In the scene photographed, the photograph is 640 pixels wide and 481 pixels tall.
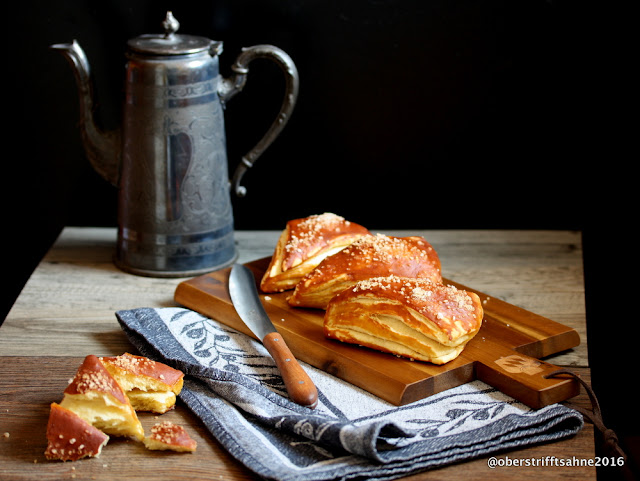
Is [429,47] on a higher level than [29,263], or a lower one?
higher

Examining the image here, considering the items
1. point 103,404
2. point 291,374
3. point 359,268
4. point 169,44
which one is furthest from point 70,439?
point 169,44

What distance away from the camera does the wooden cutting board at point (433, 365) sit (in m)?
1.01

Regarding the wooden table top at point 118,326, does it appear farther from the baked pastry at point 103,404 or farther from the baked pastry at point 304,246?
the baked pastry at point 304,246

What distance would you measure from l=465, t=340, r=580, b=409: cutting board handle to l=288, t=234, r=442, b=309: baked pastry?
19 cm

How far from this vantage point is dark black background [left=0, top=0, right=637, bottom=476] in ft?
5.39

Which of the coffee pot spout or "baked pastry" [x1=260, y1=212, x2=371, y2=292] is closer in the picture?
"baked pastry" [x1=260, y1=212, x2=371, y2=292]

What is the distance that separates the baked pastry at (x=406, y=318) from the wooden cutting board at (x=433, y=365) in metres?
0.02

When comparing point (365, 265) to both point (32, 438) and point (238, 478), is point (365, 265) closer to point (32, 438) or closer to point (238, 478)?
point (238, 478)

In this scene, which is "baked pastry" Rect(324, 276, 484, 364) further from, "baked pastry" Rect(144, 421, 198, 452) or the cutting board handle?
"baked pastry" Rect(144, 421, 198, 452)

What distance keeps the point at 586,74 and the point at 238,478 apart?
47.2 inches

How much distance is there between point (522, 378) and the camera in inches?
40.1

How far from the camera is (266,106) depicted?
170cm

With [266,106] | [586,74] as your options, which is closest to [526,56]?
[586,74]

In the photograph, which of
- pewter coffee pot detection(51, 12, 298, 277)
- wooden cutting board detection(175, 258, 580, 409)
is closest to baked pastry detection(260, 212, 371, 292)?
wooden cutting board detection(175, 258, 580, 409)
